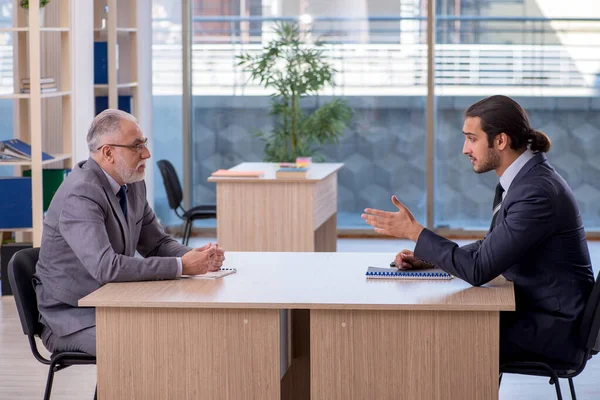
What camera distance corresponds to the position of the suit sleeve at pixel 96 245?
11.5 feet

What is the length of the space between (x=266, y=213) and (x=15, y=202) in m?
1.79

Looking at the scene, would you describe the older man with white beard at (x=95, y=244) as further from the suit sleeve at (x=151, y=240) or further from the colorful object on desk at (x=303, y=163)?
the colorful object on desk at (x=303, y=163)

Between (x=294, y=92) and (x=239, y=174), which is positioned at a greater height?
(x=294, y=92)

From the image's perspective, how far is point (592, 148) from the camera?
389 inches

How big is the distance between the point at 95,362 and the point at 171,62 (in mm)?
7004

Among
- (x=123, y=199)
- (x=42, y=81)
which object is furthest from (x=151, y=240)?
A: (x=42, y=81)

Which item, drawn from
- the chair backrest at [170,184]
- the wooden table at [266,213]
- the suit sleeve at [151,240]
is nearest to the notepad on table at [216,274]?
the suit sleeve at [151,240]

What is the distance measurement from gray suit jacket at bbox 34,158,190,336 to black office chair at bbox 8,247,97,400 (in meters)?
0.04

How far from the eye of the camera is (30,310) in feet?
12.1

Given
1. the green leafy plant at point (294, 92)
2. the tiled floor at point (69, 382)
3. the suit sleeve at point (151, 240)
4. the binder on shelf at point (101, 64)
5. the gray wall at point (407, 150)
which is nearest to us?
the suit sleeve at point (151, 240)

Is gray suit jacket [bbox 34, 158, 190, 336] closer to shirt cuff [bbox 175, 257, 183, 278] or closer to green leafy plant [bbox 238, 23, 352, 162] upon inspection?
shirt cuff [bbox 175, 257, 183, 278]

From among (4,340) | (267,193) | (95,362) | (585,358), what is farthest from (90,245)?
(267,193)

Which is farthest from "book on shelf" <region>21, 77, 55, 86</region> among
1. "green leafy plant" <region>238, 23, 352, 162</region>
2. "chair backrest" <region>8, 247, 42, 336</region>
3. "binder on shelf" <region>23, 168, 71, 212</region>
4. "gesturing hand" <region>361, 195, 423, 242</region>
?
"gesturing hand" <region>361, 195, 423, 242</region>

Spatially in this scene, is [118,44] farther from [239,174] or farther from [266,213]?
[266,213]
